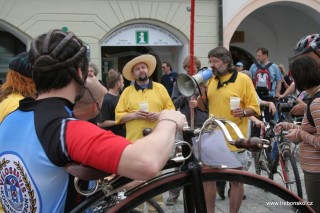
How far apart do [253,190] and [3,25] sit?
985cm

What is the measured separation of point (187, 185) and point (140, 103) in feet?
10.8

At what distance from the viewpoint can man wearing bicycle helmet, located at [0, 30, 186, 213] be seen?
132cm

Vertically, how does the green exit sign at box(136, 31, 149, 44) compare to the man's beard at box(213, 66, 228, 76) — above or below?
above

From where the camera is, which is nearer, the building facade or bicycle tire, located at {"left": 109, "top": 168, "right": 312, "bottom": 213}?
Result: bicycle tire, located at {"left": 109, "top": 168, "right": 312, "bottom": 213}

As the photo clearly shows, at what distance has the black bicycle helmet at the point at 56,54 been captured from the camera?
4.89ft

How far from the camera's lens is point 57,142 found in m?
1.38

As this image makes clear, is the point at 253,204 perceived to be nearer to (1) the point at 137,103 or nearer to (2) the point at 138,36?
(1) the point at 137,103

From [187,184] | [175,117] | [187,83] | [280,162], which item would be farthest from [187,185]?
[280,162]

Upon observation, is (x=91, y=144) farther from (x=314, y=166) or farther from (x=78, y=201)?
(x=314, y=166)

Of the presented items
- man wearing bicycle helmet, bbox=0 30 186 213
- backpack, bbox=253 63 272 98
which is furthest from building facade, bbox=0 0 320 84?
man wearing bicycle helmet, bbox=0 30 186 213

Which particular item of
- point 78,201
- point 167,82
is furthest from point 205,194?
point 167,82

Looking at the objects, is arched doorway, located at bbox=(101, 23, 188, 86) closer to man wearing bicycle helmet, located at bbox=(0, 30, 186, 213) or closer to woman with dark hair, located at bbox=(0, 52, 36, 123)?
A: woman with dark hair, located at bbox=(0, 52, 36, 123)

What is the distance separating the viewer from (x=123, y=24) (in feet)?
36.8

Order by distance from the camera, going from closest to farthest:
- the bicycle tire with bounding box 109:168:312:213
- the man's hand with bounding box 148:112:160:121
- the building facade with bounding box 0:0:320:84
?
1. the bicycle tire with bounding box 109:168:312:213
2. the man's hand with bounding box 148:112:160:121
3. the building facade with bounding box 0:0:320:84
